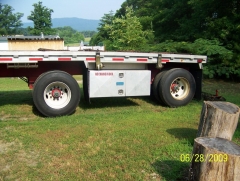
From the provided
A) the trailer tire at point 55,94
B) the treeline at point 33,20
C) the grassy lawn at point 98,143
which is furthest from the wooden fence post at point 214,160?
the treeline at point 33,20

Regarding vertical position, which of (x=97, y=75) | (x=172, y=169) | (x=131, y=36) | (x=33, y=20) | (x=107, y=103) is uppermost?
(x=33, y=20)

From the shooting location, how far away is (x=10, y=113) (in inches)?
270

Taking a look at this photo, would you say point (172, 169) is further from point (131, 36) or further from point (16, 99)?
point (131, 36)

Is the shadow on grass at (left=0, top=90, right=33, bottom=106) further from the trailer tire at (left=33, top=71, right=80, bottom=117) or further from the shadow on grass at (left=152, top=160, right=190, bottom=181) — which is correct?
the shadow on grass at (left=152, top=160, right=190, bottom=181)

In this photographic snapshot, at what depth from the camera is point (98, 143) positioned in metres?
4.73

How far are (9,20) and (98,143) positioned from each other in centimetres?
7402

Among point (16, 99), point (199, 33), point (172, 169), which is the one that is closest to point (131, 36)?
point (199, 33)

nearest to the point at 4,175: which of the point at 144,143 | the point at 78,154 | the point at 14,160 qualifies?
the point at 14,160

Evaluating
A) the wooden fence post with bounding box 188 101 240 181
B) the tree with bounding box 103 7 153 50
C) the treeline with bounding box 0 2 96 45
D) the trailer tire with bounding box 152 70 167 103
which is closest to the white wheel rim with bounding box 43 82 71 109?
the trailer tire with bounding box 152 70 167 103

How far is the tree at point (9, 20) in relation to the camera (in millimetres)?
69312

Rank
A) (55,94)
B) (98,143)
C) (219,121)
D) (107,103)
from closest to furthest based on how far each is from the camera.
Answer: (219,121) → (98,143) → (55,94) → (107,103)

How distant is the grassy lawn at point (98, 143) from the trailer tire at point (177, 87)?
26 cm

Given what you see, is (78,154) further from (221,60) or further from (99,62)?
(221,60)
